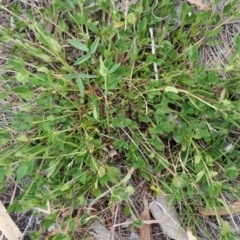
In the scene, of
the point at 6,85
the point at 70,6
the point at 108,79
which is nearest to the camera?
the point at 108,79

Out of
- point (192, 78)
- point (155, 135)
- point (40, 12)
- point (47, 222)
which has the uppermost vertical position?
point (40, 12)

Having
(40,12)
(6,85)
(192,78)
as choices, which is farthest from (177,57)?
(6,85)

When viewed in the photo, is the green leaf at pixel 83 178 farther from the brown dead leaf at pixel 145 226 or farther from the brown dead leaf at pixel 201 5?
the brown dead leaf at pixel 201 5

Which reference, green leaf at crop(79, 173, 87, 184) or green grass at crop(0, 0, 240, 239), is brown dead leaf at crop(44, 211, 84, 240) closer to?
green grass at crop(0, 0, 240, 239)

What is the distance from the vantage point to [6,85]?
1552 mm

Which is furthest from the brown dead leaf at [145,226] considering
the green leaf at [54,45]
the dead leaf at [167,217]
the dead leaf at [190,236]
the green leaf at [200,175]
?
the green leaf at [54,45]

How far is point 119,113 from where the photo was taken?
1.50 meters

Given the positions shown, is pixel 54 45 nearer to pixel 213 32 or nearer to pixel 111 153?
pixel 111 153

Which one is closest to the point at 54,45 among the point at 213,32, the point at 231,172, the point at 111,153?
the point at 111,153

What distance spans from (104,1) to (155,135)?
1.61 ft

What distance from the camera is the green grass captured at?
1.39 m

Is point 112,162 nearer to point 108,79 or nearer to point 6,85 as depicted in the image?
point 108,79

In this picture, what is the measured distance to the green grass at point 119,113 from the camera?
1392 millimetres

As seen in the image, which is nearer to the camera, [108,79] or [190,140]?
[108,79]
